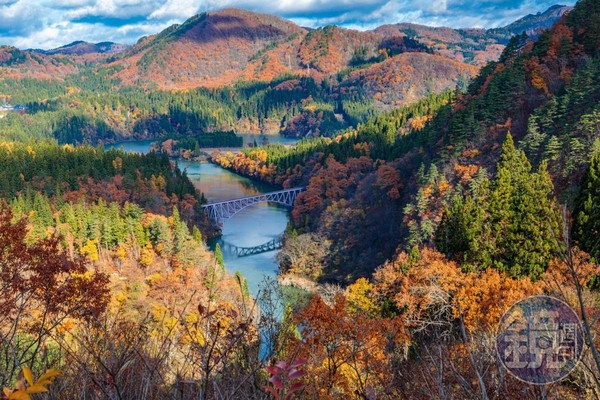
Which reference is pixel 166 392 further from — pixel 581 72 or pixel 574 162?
pixel 581 72

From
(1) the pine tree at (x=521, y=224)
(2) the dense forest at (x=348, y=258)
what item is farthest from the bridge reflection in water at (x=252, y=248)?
(1) the pine tree at (x=521, y=224)

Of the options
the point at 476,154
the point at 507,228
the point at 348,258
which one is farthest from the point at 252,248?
the point at 507,228

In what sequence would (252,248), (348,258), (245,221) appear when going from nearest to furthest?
(348,258) → (252,248) → (245,221)

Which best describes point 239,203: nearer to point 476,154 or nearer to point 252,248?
point 252,248

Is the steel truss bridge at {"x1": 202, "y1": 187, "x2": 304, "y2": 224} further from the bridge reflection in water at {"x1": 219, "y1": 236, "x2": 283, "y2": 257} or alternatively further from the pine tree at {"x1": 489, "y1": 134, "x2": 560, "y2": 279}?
the pine tree at {"x1": 489, "y1": 134, "x2": 560, "y2": 279}

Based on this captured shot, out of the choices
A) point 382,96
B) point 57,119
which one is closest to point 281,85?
point 382,96

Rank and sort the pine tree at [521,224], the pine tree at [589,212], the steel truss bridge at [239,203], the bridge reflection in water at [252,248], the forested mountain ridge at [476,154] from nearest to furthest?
the pine tree at [589,212] < the pine tree at [521,224] < the forested mountain ridge at [476,154] < the bridge reflection in water at [252,248] < the steel truss bridge at [239,203]

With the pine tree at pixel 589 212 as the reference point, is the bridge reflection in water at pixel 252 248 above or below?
below

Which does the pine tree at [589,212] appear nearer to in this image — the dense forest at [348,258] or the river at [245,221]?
the dense forest at [348,258]
